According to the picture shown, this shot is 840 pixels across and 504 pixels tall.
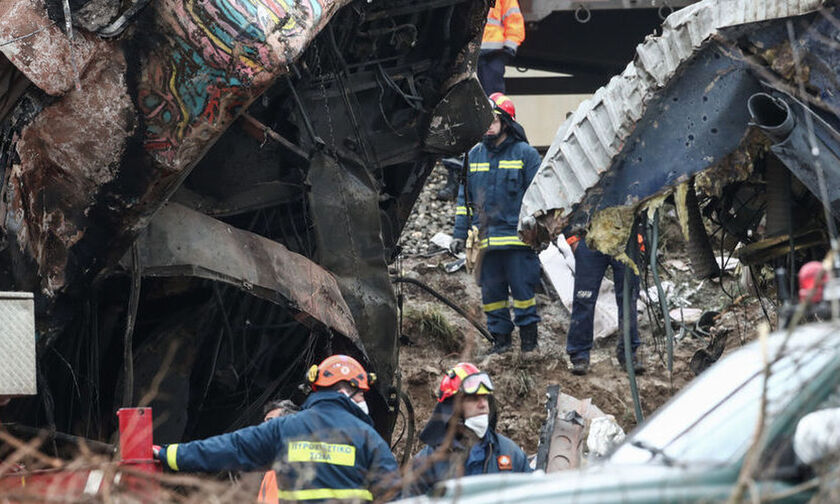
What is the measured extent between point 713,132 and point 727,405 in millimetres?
3490

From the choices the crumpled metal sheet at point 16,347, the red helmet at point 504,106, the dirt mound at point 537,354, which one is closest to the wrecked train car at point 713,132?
the dirt mound at point 537,354

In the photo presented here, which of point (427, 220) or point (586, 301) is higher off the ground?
point (427, 220)

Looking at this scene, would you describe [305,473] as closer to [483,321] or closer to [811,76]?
[811,76]

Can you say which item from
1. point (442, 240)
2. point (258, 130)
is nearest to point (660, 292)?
point (258, 130)

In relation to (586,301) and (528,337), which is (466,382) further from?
(528,337)

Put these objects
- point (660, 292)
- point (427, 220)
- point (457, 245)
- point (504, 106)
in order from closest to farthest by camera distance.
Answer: point (660, 292), point (504, 106), point (457, 245), point (427, 220)

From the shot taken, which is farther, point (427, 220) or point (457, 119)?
point (427, 220)

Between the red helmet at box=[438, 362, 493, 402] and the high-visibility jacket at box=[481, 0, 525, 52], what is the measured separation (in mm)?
6779

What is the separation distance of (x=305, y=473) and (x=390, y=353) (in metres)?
2.91

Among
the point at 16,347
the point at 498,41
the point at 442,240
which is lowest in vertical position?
the point at 16,347

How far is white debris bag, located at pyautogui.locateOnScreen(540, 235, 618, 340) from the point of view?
38.7 feet

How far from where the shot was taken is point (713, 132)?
7848 millimetres

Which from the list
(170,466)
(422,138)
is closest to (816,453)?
(170,466)

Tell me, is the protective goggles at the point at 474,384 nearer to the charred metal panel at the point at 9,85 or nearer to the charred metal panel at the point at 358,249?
the charred metal panel at the point at 358,249
